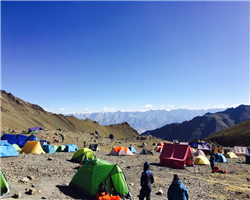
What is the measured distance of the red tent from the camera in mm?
19866

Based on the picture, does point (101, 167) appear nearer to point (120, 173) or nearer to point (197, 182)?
point (120, 173)

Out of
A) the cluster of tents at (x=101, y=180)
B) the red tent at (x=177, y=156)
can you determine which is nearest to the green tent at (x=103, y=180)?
the cluster of tents at (x=101, y=180)

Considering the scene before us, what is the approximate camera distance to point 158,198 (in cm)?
1068

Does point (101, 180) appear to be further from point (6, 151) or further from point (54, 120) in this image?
point (54, 120)

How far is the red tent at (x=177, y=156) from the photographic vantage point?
19866 millimetres

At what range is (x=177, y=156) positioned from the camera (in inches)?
811

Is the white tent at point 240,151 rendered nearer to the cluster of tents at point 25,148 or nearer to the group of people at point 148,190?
the cluster of tents at point 25,148

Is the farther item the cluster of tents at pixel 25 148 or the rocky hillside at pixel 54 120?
the rocky hillside at pixel 54 120

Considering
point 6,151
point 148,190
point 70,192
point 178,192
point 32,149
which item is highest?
point 178,192

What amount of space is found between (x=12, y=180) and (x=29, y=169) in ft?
12.4

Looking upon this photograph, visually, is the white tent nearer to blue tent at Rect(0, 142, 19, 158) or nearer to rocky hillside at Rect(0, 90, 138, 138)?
blue tent at Rect(0, 142, 19, 158)

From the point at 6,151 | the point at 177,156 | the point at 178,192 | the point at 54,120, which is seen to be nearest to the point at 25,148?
the point at 6,151

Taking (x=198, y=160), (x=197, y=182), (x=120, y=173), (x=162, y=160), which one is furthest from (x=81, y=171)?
(x=198, y=160)

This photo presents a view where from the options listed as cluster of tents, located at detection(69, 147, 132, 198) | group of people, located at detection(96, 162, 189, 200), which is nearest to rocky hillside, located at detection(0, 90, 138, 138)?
cluster of tents, located at detection(69, 147, 132, 198)
